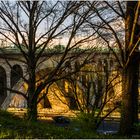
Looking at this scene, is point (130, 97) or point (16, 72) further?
point (16, 72)

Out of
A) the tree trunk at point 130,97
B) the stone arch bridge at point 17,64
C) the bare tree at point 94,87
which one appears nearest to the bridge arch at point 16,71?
the stone arch bridge at point 17,64

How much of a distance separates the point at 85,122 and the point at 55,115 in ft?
127

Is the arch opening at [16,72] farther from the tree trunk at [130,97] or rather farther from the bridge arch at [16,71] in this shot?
the tree trunk at [130,97]

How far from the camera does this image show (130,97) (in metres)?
11.4

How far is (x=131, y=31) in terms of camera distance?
11.4 meters

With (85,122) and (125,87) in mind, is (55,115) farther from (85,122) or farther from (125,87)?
(125,87)

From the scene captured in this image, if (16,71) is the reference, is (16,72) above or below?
below

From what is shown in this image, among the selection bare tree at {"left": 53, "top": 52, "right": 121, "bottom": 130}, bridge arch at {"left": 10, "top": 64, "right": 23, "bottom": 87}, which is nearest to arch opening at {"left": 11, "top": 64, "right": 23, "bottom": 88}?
bridge arch at {"left": 10, "top": 64, "right": 23, "bottom": 87}

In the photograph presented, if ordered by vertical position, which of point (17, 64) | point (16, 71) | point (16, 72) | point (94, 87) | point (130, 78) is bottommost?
point (130, 78)

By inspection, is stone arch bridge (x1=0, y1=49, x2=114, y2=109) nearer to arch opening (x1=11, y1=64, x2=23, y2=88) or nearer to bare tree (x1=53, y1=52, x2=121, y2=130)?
arch opening (x1=11, y1=64, x2=23, y2=88)

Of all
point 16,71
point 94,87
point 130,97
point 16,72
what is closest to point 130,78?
point 130,97

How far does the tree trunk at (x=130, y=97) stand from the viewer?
445 inches

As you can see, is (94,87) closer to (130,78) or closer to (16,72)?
(16,72)

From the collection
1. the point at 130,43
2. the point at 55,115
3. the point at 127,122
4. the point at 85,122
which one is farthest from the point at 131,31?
the point at 55,115
